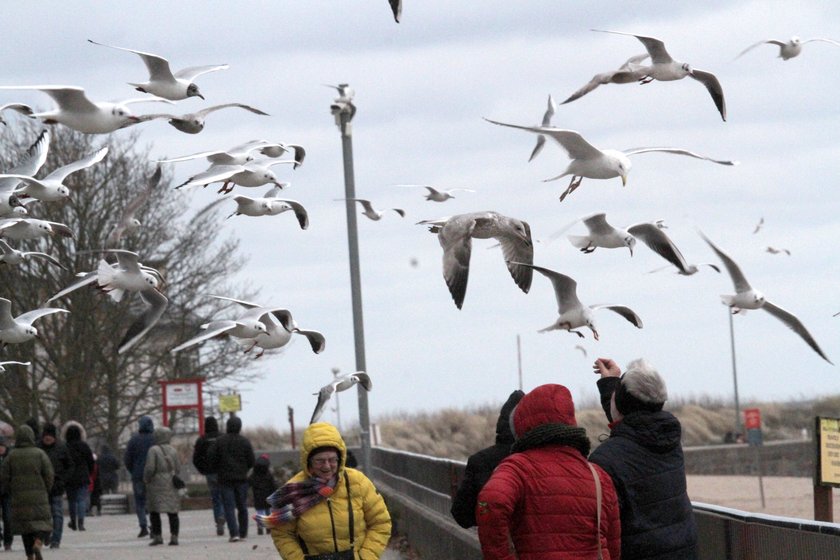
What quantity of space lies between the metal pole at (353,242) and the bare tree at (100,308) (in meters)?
14.5

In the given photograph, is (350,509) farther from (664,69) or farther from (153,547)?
(153,547)

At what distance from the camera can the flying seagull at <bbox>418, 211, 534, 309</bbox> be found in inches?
421

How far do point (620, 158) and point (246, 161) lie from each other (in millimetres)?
3571

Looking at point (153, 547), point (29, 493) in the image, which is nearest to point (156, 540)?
point (153, 547)

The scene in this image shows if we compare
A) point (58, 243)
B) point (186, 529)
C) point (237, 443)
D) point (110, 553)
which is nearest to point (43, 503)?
point (110, 553)

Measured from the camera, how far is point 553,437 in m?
5.62

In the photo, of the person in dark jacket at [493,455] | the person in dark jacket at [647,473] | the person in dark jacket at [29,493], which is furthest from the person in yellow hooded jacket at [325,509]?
the person in dark jacket at [29,493]

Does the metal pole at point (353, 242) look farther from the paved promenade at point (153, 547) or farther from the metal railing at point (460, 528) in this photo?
the paved promenade at point (153, 547)

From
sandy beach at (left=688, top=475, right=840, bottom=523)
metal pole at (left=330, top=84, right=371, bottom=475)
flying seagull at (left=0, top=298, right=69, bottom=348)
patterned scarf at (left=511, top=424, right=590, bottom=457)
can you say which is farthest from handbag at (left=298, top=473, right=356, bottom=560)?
sandy beach at (left=688, top=475, right=840, bottom=523)

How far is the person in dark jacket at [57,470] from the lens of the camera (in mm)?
19359

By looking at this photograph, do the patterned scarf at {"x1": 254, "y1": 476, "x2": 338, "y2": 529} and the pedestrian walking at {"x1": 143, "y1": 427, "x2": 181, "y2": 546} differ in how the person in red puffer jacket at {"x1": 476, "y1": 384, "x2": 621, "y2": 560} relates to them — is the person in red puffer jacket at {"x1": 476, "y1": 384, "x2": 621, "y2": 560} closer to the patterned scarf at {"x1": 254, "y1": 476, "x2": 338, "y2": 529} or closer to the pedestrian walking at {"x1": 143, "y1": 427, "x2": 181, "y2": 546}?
the patterned scarf at {"x1": 254, "y1": 476, "x2": 338, "y2": 529}

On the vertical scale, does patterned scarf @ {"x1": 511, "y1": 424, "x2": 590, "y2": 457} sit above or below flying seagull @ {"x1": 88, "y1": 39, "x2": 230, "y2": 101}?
below

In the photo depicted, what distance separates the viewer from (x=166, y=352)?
128 feet

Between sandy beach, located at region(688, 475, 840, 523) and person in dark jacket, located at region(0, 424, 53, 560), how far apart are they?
13.9 meters
